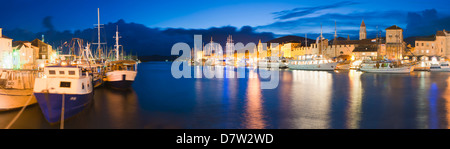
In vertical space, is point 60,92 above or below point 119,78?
below

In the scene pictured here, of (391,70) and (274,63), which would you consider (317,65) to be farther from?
(274,63)

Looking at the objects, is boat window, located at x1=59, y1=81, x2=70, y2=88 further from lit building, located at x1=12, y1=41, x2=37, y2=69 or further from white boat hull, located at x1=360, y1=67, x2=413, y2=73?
white boat hull, located at x1=360, y1=67, x2=413, y2=73

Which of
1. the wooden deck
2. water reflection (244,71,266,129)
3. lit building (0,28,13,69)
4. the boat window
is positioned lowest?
water reflection (244,71,266,129)

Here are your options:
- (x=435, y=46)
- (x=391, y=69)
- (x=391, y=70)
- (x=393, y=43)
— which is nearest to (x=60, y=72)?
(x=391, y=69)

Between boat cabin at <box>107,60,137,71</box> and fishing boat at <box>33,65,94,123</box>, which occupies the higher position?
boat cabin at <box>107,60,137,71</box>

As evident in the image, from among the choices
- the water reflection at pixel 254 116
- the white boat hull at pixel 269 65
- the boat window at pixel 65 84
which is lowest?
the water reflection at pixel 254 116

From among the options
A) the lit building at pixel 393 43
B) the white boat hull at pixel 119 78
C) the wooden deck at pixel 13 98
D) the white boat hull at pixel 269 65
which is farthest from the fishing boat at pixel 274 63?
the wooden deck at pixel 13 98

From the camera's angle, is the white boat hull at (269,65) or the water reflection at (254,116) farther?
the white boat hull at (269,65)

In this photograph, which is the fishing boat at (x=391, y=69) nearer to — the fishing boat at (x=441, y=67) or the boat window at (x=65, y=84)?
the fishing boat at (x=441, y=67)

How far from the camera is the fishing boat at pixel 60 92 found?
48.5ft

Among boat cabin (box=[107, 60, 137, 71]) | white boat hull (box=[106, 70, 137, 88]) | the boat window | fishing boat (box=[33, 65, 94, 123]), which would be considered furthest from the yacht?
the boat window

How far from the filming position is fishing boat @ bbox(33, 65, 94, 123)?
14781 mm

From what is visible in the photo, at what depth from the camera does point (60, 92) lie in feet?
50.6
